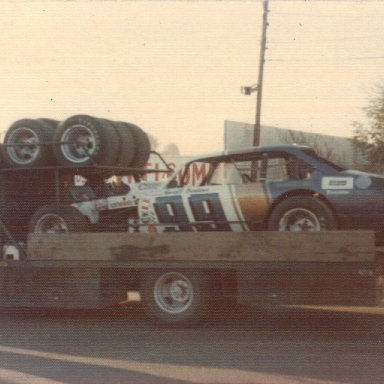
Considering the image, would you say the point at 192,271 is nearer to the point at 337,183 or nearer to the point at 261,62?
the point at 337,183

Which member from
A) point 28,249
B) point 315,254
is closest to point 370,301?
point 315,254

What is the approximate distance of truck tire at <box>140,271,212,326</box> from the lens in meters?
8.65

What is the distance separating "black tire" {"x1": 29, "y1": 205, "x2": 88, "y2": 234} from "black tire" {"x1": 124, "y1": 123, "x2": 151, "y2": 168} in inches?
50.7

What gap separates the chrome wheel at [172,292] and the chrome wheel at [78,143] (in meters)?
1.94

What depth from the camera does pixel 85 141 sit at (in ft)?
31.6

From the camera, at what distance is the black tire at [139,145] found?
10.3 metres

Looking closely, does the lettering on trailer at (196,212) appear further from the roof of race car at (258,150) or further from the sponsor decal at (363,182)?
the sponsor decal at (363,182)

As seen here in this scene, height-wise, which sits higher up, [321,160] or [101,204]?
[321,160]

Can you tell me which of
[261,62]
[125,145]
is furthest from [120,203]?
[261,62]

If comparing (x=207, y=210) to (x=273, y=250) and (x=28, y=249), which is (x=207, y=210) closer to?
(x=273, y=250)

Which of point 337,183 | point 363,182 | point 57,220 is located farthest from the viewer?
point 57,220

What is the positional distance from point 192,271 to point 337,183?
6.40 feet

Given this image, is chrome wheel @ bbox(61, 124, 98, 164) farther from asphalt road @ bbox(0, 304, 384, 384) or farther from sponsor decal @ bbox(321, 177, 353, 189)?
sponsor decal @ bbox(321, 177, 353, 189)

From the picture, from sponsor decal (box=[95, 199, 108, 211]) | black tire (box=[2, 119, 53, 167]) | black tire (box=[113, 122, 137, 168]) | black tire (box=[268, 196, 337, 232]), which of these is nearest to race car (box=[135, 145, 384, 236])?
black tire (box=[268, 196, 337, 232])
